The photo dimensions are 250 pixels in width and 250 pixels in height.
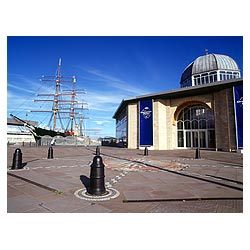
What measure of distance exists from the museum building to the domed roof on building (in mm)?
147

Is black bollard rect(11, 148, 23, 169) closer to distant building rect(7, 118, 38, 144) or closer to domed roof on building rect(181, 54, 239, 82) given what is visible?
domed roof on building rect(181, 54, 239, 82)

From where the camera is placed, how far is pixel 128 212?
3148 mm

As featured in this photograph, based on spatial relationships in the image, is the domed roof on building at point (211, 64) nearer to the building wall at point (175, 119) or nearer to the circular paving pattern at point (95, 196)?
the building wall at point (175, 119)

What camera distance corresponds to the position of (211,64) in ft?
94.5

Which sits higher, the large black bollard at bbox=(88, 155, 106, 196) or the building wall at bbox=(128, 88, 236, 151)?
the building wall at bbox=(128, 88, 236, 151)

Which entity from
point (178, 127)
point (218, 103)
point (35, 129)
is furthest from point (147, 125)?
point (35, 129)

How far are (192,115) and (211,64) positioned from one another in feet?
34.6

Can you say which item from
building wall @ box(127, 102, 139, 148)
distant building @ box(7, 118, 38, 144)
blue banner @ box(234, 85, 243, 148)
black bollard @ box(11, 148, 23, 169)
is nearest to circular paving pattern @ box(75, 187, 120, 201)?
black bollard @ box(11, 148, 23, 169)

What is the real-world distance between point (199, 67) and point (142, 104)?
12.9 meters

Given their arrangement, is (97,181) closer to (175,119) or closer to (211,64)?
(175,119)

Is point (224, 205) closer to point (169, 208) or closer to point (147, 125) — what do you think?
point (169, 208)

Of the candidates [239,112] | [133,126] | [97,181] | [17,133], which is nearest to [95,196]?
[97,181]

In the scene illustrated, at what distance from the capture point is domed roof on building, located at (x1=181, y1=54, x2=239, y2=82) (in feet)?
92.6

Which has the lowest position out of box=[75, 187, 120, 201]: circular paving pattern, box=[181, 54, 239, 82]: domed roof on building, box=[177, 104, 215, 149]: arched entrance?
box=[75, 187, 120, 201]: circular paving pattern
